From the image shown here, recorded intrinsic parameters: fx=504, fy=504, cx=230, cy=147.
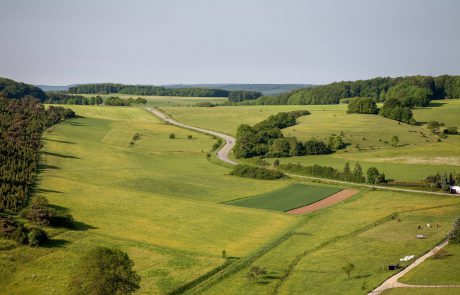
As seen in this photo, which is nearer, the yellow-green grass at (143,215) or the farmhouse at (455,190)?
the yellow-green grass at (143,215)

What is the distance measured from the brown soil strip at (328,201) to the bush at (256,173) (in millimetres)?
17062

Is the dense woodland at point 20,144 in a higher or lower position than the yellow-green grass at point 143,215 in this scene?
higher

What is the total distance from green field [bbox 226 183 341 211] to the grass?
109 ft

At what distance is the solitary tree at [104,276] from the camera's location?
47.5 m

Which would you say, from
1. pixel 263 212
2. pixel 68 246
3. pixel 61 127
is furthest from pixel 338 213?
pixel 61 127

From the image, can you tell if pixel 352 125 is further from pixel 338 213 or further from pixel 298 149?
pixel 338 213

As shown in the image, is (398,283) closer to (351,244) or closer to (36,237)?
(351,244)

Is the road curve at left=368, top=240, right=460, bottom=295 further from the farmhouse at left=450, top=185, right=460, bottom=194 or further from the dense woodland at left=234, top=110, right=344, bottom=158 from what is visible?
the dense woodland at left=234, top=110, right=344, bottom=158

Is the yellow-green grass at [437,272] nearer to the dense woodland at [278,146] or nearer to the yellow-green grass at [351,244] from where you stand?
the yellow-green grass at [351,244]

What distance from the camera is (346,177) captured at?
367 feet

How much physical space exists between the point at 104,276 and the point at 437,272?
3543 cm

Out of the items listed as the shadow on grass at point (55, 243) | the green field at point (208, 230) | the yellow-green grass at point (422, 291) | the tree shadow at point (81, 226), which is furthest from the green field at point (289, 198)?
the yellow-green grass at point (422, 291)

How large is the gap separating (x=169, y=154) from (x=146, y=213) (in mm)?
61731

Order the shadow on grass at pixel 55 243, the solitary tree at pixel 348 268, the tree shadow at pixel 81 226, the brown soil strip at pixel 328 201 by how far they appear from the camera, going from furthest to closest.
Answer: the brown soil strip at pixel 328 201 < the tree shadow at pixel 81 226 < the shadow on grass at pixel 55 243 < the solitary tree at pixel 348 268
